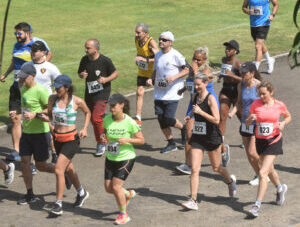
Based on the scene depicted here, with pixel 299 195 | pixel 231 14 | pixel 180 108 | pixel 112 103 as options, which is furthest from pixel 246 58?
pixel 112 103

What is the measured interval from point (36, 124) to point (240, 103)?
2930mm

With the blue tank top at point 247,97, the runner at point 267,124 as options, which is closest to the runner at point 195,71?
the blue tank top at point 247,97

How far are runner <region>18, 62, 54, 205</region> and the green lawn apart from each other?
5.01 m

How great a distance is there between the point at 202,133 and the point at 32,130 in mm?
2349

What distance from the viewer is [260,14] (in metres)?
16.2

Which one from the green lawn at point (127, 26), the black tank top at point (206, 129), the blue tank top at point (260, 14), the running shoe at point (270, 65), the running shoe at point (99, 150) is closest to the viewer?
the black tank top at point (206, 129)

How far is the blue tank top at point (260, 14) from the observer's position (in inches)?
639

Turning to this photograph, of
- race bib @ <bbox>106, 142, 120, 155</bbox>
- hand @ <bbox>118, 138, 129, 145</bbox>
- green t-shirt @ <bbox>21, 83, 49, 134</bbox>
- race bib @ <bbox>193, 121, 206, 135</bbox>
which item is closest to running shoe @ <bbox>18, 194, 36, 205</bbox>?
green t-shirt @ <bbox>21, 83, 49, 134</bbox>

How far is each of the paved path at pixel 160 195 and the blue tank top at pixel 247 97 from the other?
3.53 feet

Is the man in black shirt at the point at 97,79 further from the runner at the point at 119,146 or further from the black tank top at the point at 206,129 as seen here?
the runner at the point at 119,146

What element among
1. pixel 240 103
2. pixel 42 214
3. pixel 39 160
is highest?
pixel 240 103

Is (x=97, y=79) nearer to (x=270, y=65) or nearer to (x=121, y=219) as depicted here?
(x=121, y=219)

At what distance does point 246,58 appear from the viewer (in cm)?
1784

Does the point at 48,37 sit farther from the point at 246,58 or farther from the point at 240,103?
the point at 240,103
